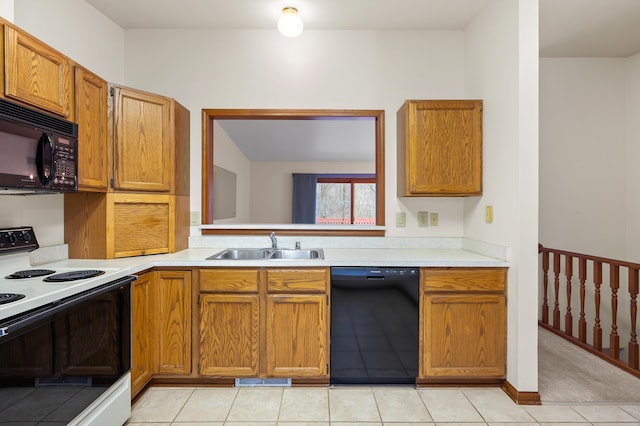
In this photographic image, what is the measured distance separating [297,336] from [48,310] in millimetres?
1309

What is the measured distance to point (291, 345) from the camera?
214cm

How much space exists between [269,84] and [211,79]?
1.59 ft

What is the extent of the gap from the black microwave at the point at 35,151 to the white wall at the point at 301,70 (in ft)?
3.40

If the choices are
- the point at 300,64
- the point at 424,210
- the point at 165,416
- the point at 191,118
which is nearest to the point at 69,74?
the point at 191,118

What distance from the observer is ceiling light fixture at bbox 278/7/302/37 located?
2.33m

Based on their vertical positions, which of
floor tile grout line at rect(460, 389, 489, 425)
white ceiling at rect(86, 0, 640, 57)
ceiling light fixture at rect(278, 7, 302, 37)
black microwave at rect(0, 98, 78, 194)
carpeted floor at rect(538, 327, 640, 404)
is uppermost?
white ceiling at rect(86, 0, 640, 57)

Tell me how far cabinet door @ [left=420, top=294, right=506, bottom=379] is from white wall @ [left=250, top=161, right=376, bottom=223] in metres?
5.38

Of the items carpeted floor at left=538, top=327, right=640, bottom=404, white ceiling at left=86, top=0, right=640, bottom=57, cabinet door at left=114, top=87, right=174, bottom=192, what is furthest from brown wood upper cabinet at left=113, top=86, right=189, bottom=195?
carpeted floor at left=538, top=327, right=640, bottom=404

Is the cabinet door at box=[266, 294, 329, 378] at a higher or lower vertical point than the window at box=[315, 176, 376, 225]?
lower

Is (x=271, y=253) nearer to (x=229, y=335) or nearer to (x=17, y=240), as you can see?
(x=229, y=335)

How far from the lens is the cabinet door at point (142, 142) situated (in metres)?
2.19

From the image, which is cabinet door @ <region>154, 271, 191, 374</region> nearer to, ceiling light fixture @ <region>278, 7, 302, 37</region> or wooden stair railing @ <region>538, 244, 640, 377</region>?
ceiling light fixture @ <region>278, 7, 302, 37</region>

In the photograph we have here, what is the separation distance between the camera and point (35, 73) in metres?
1.62

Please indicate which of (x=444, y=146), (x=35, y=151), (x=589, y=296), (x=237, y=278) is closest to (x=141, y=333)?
(x=237, y=278)
